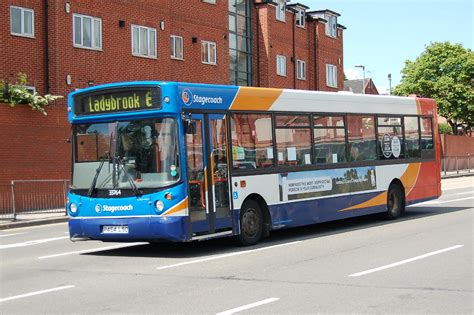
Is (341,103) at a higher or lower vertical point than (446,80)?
lower

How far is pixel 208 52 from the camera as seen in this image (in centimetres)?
3422

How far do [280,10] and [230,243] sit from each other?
2943cm

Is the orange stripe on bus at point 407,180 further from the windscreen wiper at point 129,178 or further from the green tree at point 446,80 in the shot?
the green tree at point 446,80

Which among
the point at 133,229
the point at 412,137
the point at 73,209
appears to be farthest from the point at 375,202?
the point at 73,209

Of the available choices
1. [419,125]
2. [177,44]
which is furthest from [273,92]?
[177,44]

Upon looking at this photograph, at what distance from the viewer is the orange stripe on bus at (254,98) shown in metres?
12.9

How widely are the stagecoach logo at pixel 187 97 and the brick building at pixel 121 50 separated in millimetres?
12766

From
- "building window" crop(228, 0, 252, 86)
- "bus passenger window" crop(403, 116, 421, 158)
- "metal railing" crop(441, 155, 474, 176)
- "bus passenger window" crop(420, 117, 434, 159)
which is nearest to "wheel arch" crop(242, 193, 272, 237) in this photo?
"bus passenger window" crop(403, 116, 421, 158)

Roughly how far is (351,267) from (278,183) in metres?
3.74

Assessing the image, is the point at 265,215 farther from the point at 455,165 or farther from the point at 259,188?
the point at 455,165

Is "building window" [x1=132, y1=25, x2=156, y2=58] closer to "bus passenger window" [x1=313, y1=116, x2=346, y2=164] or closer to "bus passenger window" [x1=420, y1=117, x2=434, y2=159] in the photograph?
"bus passenger window" [x1=420, y1=117, x2=434, y2=159]

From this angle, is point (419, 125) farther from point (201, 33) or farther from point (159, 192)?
point (201, 33)

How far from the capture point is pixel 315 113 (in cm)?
1484

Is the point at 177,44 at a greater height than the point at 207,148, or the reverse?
the point at 177,44
